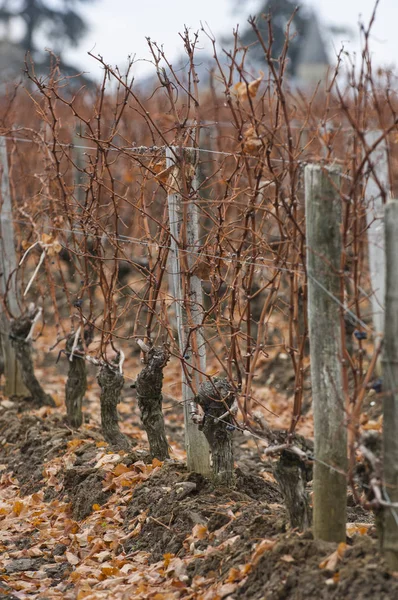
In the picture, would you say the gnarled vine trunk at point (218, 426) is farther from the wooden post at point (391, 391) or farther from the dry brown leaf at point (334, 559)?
the wooden post at point (391, 391)

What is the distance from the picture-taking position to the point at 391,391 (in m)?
2.81

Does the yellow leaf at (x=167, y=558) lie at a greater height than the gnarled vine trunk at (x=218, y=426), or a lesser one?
lesser

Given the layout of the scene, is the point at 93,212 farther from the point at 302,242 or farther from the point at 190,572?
the point at 190,572

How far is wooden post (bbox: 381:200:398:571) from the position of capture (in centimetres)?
279

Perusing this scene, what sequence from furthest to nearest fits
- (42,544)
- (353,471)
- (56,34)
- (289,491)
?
(56,34) < (42,544) < (289,491) < (353,471)

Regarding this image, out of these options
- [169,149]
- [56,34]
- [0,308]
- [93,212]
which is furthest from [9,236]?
[56,34]

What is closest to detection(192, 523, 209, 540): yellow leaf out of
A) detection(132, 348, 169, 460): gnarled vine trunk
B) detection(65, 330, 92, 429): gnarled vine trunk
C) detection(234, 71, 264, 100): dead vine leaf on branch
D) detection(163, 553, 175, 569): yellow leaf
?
detection(163, 553, 175, 569): yellow leaf

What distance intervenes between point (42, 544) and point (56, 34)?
98.1 feet

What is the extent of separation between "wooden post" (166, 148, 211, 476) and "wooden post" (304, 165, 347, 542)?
1.29m

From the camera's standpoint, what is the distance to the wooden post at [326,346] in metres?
3.09

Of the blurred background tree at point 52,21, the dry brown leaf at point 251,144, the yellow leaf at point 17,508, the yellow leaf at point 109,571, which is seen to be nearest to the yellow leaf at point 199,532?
the yellow leaf at point 109,571

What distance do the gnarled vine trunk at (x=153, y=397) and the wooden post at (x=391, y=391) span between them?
2.06 m

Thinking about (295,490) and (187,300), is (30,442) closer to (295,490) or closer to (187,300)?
(187,300)

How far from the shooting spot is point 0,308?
293 inches
